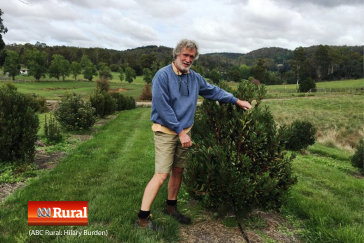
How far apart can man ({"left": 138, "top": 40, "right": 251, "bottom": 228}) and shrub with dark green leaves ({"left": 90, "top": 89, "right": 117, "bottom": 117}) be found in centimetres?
1502

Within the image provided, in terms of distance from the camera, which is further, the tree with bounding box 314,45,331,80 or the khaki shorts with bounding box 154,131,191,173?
the tree with bounding box 314,45,331,80

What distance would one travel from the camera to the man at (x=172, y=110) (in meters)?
3.38

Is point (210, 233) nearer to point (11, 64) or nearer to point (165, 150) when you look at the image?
point (165, 150)

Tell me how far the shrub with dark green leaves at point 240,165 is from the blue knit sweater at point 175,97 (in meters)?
0.40

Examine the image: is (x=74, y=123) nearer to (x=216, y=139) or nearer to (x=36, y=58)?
(x=216, y=139)

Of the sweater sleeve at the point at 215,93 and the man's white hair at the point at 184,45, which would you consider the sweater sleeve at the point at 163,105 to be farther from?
the sweater sleeve at the point at 215,93

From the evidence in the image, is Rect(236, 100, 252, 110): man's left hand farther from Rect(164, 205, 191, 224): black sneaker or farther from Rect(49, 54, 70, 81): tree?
Rect(49, 54, 70, 81): tree

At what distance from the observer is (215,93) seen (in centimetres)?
392

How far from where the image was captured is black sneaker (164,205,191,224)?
3903 mm

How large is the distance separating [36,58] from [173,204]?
92.8 meters

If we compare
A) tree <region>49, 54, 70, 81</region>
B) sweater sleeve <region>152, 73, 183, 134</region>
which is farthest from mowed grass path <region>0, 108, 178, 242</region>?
tree <region>49, 54, 70, 81</region>

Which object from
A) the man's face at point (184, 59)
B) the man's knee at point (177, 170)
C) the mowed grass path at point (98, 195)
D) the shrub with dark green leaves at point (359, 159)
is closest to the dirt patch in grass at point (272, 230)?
the mowed grass path at point (98, 195)

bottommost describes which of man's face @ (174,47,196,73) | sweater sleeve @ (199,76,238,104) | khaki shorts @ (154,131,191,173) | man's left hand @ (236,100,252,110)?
khaki shorts @ (154,131,191,173)

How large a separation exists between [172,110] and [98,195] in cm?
238
